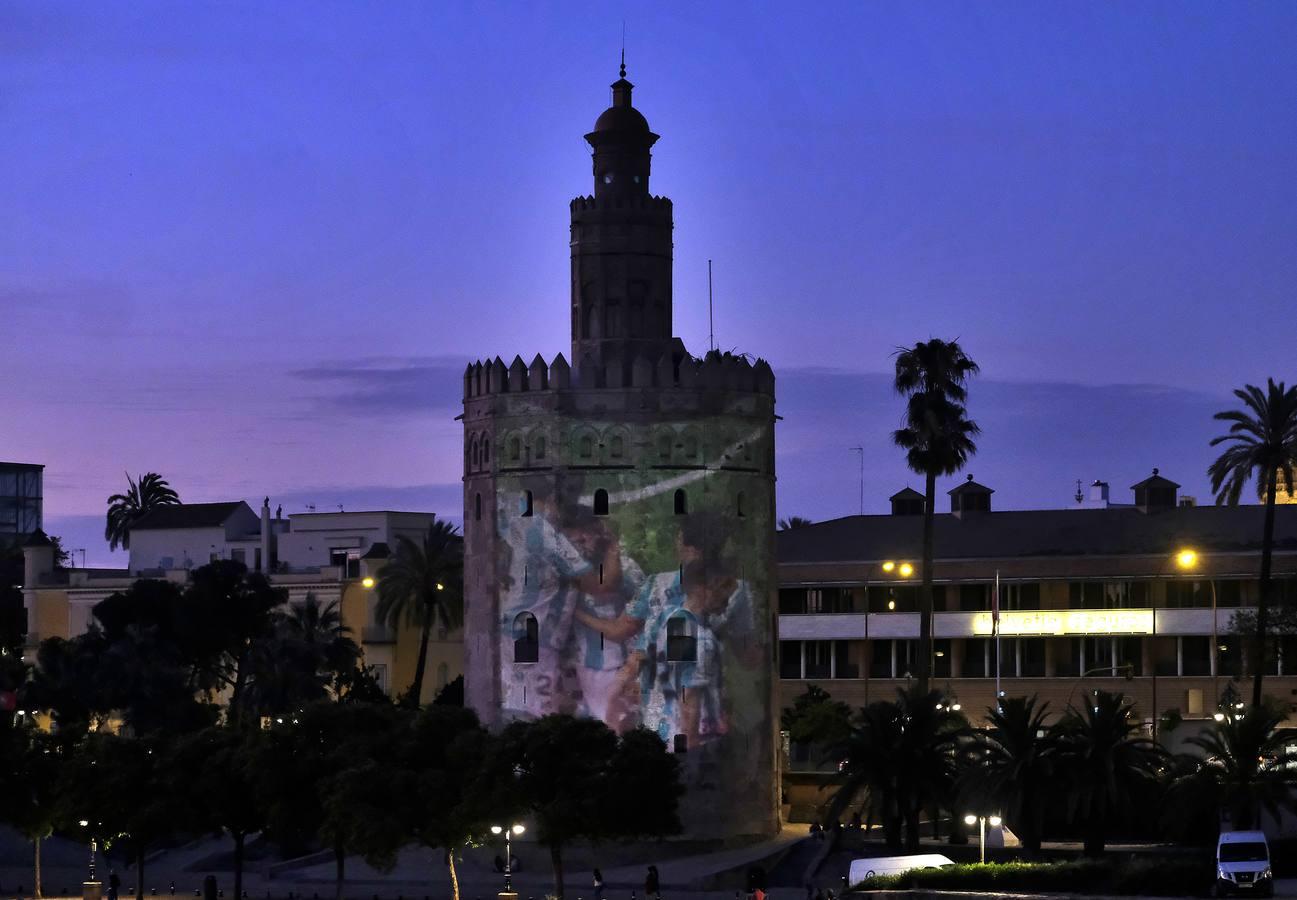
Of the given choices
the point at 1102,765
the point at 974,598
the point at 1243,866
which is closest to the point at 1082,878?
the point at 1243,866

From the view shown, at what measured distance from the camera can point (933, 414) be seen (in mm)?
→ 74688

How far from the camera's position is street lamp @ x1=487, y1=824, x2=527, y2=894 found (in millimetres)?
58625

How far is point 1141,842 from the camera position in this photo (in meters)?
60.9

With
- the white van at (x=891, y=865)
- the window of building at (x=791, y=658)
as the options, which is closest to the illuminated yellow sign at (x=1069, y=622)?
the window of building at (x=791, y=658)

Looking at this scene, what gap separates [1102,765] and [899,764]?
614 cm

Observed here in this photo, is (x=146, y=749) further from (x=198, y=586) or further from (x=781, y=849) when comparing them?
(x=198, y=586)

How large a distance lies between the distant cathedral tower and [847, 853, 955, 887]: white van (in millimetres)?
10938

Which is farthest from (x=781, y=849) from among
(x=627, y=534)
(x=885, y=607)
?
(x=885, y=607)

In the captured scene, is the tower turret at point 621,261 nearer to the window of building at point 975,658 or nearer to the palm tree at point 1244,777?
the palm tree at point 1244,777

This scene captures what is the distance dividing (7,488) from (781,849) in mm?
89874

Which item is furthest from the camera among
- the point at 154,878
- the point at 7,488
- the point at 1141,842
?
the point at 7,488

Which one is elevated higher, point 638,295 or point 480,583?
point 638,295

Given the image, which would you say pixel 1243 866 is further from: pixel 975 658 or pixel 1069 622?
pixel 975 658

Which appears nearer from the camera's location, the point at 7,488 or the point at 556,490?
the point at 556,490
